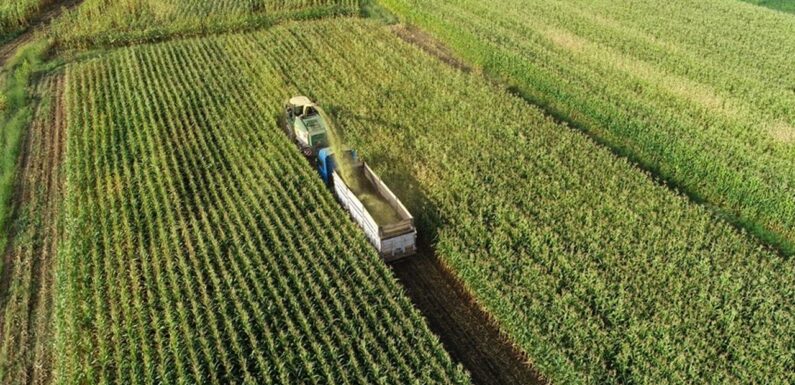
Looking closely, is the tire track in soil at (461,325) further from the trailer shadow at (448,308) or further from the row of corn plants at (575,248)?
the row of corn plants at (575,248)

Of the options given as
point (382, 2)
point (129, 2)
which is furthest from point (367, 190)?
point (129, 2)

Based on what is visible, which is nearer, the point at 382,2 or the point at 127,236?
the point at 127,236

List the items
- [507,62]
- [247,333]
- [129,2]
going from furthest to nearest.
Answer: [129,2] < [507,62] < [247,333]

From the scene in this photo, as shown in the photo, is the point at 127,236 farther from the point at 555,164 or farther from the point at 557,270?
the point at 555,164

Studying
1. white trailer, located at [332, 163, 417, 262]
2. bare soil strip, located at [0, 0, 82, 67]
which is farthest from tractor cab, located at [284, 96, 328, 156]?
bare soil strip, located at [0, 0, 82, 67]

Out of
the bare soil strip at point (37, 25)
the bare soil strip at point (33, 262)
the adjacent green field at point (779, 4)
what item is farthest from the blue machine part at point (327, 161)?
the adjacent green field at point (779, 4)

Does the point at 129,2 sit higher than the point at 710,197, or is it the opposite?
Answer: the point at 129,2

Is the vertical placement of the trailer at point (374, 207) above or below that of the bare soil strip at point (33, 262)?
above
